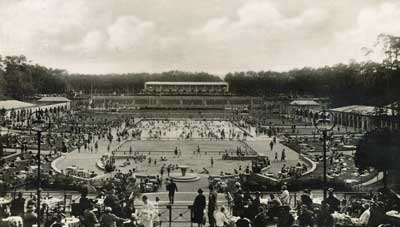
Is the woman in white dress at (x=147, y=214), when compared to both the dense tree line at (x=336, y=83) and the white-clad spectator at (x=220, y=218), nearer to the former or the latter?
the white-clad spectator at (x=220, y=218)

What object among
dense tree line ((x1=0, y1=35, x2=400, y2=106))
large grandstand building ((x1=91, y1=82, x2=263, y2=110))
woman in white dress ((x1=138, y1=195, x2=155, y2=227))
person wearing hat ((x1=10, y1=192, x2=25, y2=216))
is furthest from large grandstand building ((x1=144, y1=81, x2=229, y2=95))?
woman in white dress ((x1=138, y1=195, x2=155, y2=227))

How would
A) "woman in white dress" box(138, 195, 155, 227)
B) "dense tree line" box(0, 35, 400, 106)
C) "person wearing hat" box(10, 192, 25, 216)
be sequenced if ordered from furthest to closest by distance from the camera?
"dense tree line" box(0, 35, 400, 106) → "person wearing hat" box(10, 192, 25, 216) → "woman in white dress" box(138, 195, 155, 227)

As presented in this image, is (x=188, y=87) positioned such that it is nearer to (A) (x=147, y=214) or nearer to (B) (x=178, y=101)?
(B) (x=178, y=101)

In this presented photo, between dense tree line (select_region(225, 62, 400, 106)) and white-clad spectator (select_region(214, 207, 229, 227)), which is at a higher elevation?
dense tree line (select_region(225, 62, 400, 106))

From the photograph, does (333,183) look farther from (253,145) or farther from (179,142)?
(179,142)

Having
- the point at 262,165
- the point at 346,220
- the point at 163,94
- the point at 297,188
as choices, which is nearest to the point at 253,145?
the point at 262,165

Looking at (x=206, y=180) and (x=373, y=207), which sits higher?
(x=373, y=207)

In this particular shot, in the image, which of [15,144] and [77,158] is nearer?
[77,158]

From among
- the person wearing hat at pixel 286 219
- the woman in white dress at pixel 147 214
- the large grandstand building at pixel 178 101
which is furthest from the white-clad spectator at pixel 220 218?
the large grandstand building at pixel 178 101

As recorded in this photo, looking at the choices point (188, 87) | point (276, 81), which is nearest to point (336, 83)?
point (276, 81)

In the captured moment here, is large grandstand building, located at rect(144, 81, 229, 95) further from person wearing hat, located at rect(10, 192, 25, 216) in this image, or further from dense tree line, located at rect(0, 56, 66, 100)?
person wearing hat, located at rect(10, 192, 25, 216)

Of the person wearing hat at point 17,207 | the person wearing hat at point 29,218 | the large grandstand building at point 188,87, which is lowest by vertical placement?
the person wearing hat at point 17,207
